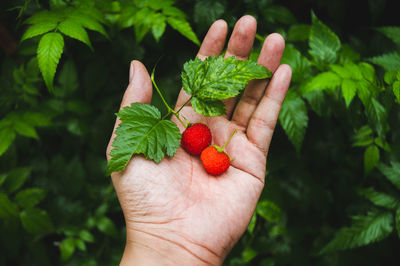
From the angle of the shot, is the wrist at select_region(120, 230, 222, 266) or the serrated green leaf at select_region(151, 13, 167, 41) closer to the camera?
the wrist at select_region(120, 230, 222, 266)

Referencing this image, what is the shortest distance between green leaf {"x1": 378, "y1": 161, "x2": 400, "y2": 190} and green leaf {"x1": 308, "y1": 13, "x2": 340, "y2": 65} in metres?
0.66

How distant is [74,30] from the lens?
4.11 feet

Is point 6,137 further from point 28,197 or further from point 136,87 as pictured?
point 136,87

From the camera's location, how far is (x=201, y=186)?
1376 millimetres

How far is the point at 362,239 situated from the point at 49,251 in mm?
2102

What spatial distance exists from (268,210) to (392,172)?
0.71m

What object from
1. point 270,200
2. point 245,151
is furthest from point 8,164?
point 270,200

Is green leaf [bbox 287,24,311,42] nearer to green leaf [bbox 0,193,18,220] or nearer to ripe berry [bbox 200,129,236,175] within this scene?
ripe berry [bbox 200,129,236,175]

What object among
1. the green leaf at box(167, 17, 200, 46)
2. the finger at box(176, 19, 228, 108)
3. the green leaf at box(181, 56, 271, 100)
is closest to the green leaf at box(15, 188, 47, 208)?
the finger at box(176, 19, 228, 108)

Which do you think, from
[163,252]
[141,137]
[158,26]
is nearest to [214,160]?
[141,137]

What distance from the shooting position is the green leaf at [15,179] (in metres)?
1.63

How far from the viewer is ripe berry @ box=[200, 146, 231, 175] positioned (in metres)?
1.33

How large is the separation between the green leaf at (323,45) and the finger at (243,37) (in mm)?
326

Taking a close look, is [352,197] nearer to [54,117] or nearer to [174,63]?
[174,63]
